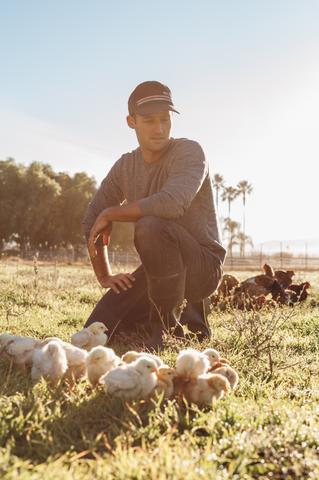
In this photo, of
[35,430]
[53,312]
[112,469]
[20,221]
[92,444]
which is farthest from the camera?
[20,221]

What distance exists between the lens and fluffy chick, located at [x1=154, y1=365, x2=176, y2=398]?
276 cm

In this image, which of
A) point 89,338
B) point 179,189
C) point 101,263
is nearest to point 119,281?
point 101,263

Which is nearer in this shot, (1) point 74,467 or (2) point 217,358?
(1) point 74,467

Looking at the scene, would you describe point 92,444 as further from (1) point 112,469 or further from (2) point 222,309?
(2) point 222,309

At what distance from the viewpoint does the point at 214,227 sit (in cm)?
498

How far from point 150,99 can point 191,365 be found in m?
2.70

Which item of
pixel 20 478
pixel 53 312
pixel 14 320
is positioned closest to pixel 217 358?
pixel 20 478

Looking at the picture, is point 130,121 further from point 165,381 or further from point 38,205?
point 38,205

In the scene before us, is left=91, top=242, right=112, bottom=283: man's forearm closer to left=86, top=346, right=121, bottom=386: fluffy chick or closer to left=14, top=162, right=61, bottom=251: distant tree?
left=86, top=346, right=121, bottom=386: fluffy chick

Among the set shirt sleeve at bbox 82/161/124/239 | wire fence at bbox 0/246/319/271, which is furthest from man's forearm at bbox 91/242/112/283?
Result: wire fence at bbox 0/246/319/271

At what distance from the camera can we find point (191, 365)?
2.77 metres

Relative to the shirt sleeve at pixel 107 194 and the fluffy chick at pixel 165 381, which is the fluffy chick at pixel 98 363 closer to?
the fluffy chick at pixel 165 381

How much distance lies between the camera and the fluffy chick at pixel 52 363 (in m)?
3.02

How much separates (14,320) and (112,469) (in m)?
4.14
